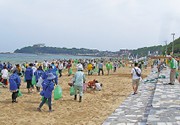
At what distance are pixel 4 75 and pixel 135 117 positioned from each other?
9.82 m

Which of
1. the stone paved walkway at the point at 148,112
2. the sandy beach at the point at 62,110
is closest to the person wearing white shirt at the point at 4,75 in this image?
the sandy beach at the point at 62,110

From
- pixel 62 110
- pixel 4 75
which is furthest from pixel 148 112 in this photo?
pixel 4 75

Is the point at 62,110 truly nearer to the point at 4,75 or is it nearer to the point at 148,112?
the point at 148,112

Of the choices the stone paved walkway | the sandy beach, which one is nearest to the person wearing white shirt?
the sandy beach

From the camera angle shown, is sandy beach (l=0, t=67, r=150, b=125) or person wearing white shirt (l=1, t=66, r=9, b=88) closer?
sandy beach (l=0, t=67, r=150, b=125)

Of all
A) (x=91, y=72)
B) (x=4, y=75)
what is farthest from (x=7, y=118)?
(x=91, y=72)

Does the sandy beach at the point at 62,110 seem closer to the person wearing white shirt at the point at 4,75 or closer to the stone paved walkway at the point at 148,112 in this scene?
the stone paved walkway at the point at 148,112

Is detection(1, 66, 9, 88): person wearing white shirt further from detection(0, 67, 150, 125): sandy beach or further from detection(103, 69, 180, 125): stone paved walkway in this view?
detection(103, 69, 180, 125): stone paved walkway

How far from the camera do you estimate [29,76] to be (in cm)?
1487

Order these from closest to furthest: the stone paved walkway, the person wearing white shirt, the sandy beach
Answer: the stone paved walkway < the sandy beach < the person wearing white shirt

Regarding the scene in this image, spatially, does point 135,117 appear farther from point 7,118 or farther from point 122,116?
point 7,118

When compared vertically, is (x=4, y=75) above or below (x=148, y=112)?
above

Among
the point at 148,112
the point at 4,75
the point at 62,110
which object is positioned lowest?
the point at 62,110

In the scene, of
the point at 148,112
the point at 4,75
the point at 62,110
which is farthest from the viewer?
the point at 4,75
